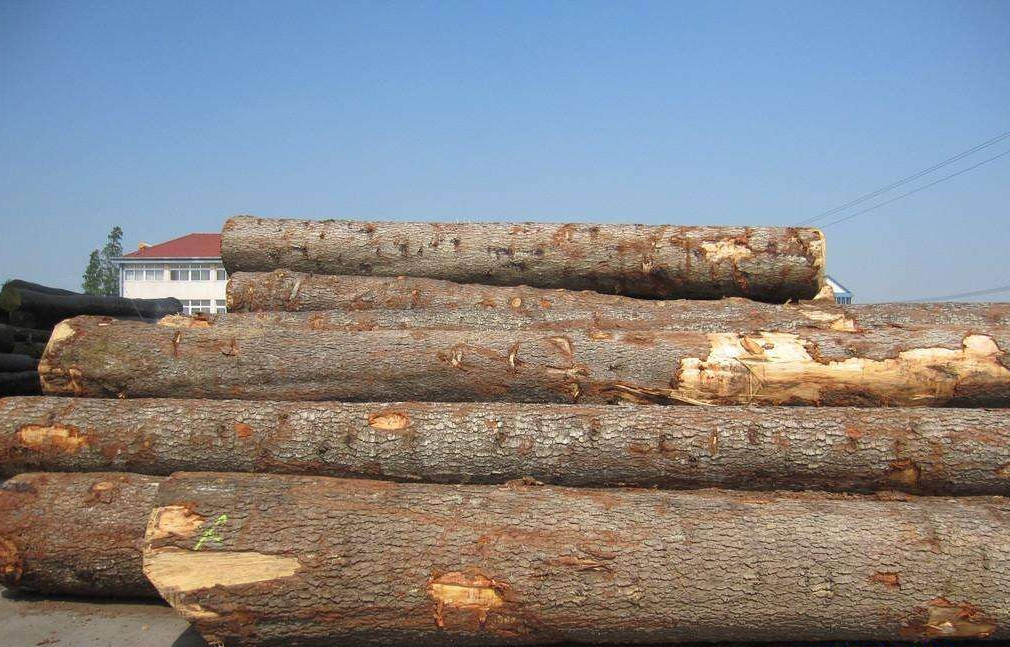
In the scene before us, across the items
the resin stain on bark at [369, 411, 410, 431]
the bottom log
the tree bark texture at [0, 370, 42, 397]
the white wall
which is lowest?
the bottom log

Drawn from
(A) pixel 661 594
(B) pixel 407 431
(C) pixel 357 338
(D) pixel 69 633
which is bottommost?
(D) pixel 69 633

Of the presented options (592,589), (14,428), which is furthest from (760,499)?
(14,428)

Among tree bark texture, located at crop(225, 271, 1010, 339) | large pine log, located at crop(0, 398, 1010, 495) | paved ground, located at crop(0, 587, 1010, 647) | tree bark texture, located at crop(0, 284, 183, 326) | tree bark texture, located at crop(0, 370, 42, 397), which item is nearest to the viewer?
paved ground, located at crop(0, 587, 1010, 647)

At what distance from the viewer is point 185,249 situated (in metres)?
41.3

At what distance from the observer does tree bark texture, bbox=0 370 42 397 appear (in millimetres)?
6883

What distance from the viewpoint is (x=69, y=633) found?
4.35 meters

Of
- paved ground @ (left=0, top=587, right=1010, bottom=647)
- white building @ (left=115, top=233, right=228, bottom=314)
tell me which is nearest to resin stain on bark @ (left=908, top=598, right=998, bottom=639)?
paved ground @ (left=0, top=587, right=1010, bottom=647)

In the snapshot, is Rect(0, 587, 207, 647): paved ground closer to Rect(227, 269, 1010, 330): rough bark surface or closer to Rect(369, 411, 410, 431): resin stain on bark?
Rect(369, 411, 410, 431): resin stain on bark

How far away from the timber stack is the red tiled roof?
119 feet

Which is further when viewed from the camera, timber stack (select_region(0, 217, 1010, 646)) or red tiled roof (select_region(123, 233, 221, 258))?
red tiled roof (select_region(123, 233, 221, 258))

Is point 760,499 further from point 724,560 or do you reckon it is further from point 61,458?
point 61,458

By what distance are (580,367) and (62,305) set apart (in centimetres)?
590

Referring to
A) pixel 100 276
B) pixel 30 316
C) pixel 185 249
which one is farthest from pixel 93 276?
pixel 30 316

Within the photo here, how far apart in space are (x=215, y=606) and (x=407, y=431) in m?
1.42
